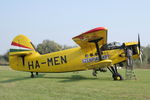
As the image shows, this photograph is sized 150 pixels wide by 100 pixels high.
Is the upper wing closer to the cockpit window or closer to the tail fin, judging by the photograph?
the cockpit window

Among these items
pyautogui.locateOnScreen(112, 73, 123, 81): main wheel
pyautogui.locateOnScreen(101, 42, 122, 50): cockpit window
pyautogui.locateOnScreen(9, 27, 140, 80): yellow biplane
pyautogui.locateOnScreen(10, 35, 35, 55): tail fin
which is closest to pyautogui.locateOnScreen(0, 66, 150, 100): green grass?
pyautogui.locateOnScreen(112, 73, 123, 81): main wheel

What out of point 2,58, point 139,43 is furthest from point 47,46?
point 139,43

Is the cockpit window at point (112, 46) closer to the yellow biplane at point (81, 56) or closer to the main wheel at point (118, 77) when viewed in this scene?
the yellow biplane at point (81, 56)

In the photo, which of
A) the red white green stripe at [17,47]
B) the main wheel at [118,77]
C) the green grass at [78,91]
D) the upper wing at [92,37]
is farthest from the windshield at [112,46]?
the red white green stripe at [17,47]

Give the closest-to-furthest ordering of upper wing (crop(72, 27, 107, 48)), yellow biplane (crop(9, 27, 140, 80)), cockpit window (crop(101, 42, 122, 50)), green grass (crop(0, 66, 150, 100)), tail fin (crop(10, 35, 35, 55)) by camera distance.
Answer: green grass (crop(0, 66, 150, 100)), upper wing (crop(72, 27, 107, 48)), yellow biplane (crop(9, 27, 140, 80)), cockpit window (crop(101, 42, 122, 50)), tail fin (crop(10, 35, 35, 55))

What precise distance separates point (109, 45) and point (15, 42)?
7.12 metres

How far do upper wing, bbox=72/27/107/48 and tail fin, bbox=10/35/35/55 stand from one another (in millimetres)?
4445

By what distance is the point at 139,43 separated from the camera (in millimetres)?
11469

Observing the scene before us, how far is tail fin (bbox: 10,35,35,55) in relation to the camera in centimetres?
1389

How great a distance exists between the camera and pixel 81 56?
12695mm

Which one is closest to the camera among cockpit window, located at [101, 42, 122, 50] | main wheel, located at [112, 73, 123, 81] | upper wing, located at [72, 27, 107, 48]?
upper wing, located at [72, 27, 107, 48]

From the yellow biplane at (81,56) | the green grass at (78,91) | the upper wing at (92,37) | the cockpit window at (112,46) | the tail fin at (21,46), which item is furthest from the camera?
the tail fin at (21,46)

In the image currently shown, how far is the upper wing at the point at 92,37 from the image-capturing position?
1021 cm

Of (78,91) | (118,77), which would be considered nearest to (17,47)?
(118,77)
